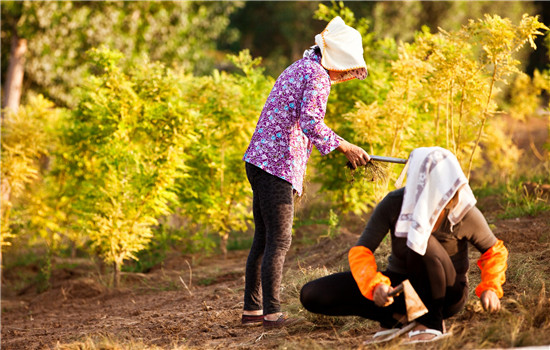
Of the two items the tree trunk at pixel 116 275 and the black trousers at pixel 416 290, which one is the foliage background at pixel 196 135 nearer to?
the tree trunk at pixel 116 275

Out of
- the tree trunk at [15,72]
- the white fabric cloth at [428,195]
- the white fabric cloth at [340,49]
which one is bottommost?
the white fabric cloth at [428,195]

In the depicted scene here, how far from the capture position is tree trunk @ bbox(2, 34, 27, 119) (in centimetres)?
1252

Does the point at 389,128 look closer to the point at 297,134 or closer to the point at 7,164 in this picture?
the point at 297,134

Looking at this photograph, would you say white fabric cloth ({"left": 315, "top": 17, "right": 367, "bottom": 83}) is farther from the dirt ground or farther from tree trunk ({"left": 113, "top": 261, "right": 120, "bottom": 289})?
tree trunk ({"left": 113, "top": 261, "right": 120, "bottom": 289})

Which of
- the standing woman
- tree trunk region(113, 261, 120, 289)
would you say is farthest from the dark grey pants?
tree trunk region(113, 261, 120, 289)

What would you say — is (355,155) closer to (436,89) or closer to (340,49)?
(340,49)

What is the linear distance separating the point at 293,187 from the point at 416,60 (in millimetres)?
2317

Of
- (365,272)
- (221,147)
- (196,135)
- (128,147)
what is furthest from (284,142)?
(221,147)

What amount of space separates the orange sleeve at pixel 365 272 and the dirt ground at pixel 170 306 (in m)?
0.38

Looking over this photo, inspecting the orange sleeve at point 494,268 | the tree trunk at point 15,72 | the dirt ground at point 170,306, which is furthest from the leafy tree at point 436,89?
the tree trunk at point 15,72

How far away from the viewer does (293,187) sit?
12.0 ft

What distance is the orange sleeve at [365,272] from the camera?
111 inches

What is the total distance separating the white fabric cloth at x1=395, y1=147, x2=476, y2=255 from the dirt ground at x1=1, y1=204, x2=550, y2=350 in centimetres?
67

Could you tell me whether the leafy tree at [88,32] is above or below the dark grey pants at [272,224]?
above
